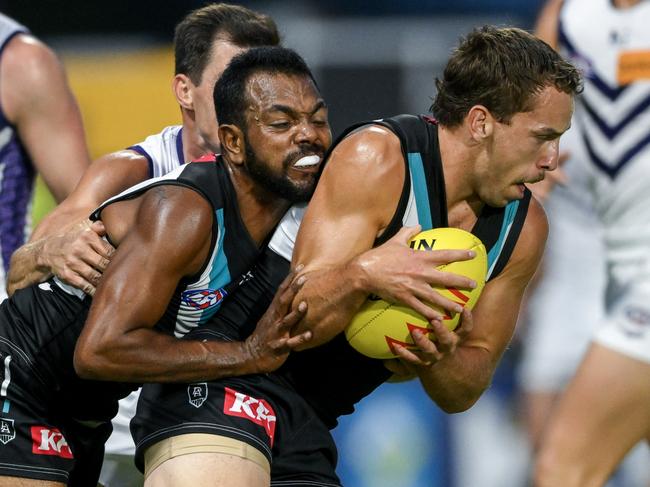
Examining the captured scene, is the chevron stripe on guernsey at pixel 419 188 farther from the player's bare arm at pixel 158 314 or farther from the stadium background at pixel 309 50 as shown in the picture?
the stadium background at pixel 309 50

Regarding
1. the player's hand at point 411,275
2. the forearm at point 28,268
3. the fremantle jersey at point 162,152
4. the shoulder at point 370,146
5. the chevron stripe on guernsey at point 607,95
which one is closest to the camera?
the player's hand at point 411,275

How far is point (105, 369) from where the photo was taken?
15.4 feet

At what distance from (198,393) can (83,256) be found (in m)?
0.65

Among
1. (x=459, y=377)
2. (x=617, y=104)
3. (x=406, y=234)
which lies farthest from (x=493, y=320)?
(x=617, y=104)

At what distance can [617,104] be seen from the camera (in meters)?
7.82

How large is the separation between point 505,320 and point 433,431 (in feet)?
13.4

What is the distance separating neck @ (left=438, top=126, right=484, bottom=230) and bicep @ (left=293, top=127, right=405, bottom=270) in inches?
9.0

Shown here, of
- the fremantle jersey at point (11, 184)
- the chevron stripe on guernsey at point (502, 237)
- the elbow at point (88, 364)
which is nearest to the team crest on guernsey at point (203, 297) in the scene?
the elbow at point (88, 364)

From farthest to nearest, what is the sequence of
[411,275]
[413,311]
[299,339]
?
[299,339], [413,311], [411,275]

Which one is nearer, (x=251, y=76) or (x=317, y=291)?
(x=317, y=291)

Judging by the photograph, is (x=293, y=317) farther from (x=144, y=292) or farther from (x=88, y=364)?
(x=88, y=364)

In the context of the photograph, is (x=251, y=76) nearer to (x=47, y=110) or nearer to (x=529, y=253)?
(x=529, y=253)

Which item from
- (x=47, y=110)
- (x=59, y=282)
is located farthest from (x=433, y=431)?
(x=59, y=282)

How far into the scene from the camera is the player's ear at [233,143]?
5.12m
